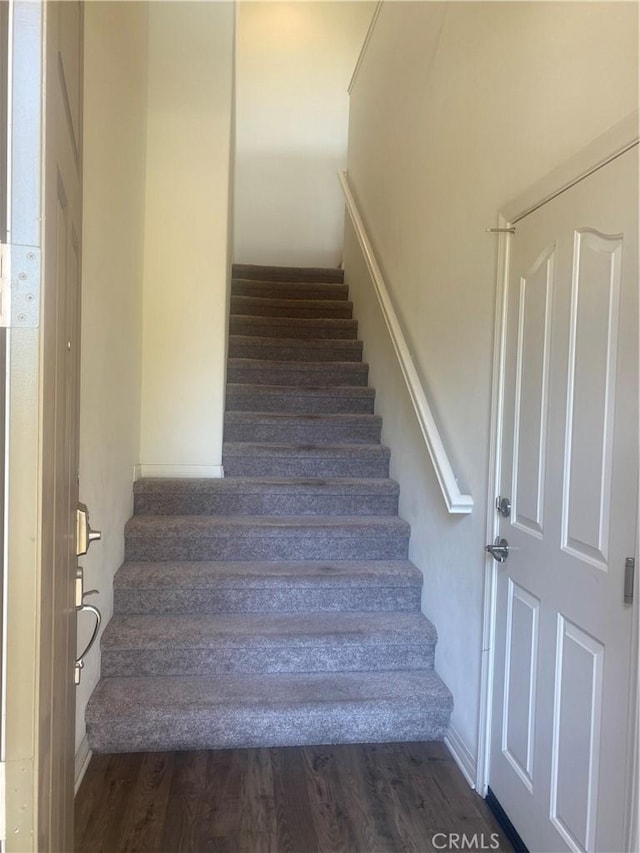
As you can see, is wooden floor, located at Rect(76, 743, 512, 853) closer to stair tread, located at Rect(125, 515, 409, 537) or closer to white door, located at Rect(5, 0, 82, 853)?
stair tread, located at Rect(125, 515, 409, 537)

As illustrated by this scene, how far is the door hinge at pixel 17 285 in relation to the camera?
675 millimetres

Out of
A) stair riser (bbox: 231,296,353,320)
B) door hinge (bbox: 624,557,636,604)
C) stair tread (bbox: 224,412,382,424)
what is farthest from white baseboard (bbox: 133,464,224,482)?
door hinge (bbox: 624,557,636,604)

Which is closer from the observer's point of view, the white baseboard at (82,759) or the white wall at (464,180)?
the white wall at (464,180)

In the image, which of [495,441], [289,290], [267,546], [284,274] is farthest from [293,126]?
[495,441]

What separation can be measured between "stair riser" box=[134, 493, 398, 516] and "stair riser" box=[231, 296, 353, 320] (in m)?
2.03

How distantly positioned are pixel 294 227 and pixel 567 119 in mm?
4687

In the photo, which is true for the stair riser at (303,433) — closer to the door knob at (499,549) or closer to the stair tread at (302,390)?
the stair tread at (302,390)

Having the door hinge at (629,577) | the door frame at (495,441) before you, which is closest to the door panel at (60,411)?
the door hinge at (629,577)

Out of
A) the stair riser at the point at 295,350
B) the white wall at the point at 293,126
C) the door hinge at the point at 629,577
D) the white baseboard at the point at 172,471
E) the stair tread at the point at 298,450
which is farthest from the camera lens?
the white wall at the point at 293,126

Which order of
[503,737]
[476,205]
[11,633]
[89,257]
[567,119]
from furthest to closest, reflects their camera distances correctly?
[476,205], [89,257], [503,737], [567,119], [11,633]

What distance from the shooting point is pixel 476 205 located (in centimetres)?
206

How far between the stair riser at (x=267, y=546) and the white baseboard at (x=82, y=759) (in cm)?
83

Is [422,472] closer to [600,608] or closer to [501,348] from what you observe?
[501,348]

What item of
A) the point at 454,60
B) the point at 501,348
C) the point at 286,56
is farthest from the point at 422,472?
the point at 286,56
